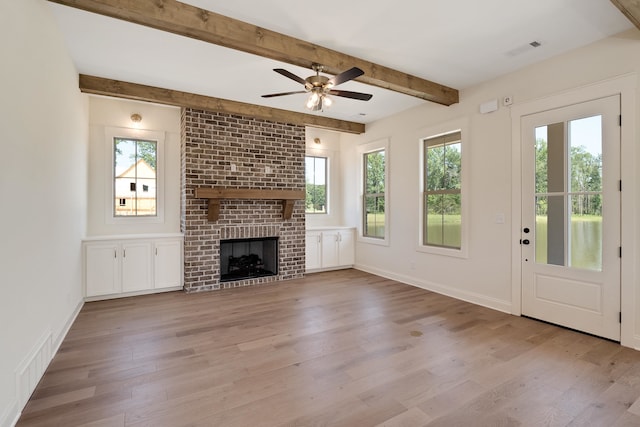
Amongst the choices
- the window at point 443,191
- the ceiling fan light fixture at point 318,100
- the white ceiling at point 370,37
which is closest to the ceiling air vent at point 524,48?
the white ceiling at point 370,37

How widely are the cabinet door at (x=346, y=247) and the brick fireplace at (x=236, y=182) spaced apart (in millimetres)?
921

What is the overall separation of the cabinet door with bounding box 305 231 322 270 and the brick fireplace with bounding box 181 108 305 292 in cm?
21

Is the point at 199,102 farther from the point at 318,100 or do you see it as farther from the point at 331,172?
the point at 331,172

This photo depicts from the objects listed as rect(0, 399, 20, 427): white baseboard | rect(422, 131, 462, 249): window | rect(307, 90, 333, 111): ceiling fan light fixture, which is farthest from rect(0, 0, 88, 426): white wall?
A: rect(422, 131, 462, 249): window

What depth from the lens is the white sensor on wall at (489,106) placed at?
13.2 feet

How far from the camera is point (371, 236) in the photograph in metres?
6.36

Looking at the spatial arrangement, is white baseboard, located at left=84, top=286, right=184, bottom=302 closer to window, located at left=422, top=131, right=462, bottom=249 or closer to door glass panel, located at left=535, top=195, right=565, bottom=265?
window, located at left=422, top=131, right=462, bottom=249

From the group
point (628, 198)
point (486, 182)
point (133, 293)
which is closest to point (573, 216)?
point (628, 198)

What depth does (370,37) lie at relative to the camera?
10.3 feet

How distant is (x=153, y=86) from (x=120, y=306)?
2948mm

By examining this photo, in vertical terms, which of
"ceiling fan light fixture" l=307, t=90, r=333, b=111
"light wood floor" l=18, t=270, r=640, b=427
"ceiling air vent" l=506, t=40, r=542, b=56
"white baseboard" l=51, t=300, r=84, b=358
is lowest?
"light wood floor" l=18, t=270, r=640, b=427

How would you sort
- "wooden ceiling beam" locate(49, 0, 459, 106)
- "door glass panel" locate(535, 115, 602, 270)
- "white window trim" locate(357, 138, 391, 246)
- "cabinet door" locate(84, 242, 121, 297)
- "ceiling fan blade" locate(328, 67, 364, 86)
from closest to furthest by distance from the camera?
1. "wooden ceiling beam" locate(49, 0, 459, 106)
2. "ceiling fan blade" locate(328, 67, 364, 86)
3. "door glass panel" locate(535, 115, 602, 270)
4. "cabinet door" locate(84, 242, 121, 297)
5. "white window trim" locate(357, 138, 391, 246)

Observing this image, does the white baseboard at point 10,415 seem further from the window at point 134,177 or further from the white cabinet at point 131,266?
the window at point 134,177

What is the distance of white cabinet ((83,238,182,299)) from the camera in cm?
433
